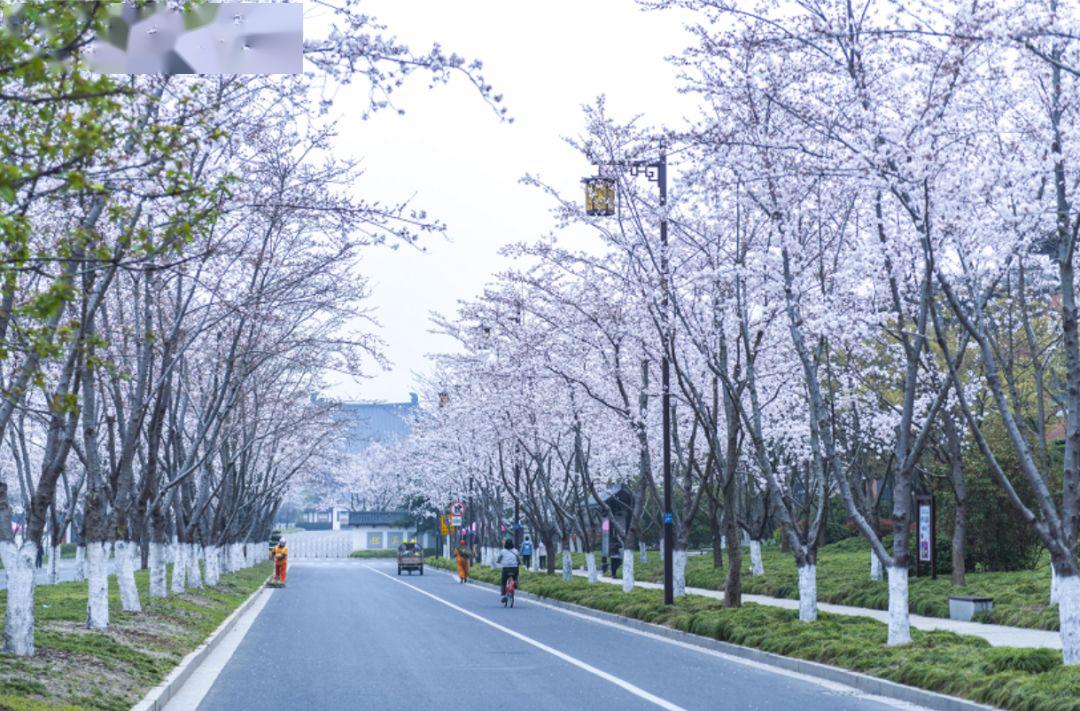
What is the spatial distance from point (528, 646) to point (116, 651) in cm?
744

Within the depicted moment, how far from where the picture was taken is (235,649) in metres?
20.7

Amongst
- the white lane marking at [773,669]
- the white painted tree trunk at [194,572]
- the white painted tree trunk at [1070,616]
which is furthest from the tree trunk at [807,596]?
the white painted tree trunk at [194,572]

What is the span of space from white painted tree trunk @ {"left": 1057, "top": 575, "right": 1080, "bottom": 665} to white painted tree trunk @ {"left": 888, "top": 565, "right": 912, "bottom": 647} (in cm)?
339

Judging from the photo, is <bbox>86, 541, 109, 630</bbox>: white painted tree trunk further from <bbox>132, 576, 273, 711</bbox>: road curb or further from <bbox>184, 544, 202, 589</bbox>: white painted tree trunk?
<bbox>184, 544, 202, 589</bbox>: white painted tree trunk

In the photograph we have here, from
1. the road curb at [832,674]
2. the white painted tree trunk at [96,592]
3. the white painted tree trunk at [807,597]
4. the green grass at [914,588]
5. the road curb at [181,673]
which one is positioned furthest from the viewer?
the green grass at [914,588]

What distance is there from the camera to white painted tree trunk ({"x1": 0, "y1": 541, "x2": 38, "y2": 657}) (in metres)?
14.3

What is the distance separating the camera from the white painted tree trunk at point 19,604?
Answer: 1431 centimetres

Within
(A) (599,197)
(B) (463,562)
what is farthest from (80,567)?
(A) (599,197)

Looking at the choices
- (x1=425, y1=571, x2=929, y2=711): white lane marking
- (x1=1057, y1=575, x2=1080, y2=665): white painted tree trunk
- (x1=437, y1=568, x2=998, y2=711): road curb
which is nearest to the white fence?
(x1=425, y1=571, x2=929, y2=711): white lane marking

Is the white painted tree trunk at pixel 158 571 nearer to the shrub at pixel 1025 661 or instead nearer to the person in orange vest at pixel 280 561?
the shrub at pixel 1025 661

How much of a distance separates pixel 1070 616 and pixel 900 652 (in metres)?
2.70

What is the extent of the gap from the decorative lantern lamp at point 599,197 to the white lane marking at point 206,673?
10.6 meters

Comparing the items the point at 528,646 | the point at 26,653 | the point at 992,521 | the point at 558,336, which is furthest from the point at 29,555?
the point at 992,521

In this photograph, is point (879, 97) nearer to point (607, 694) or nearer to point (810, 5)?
point (810, 5)
